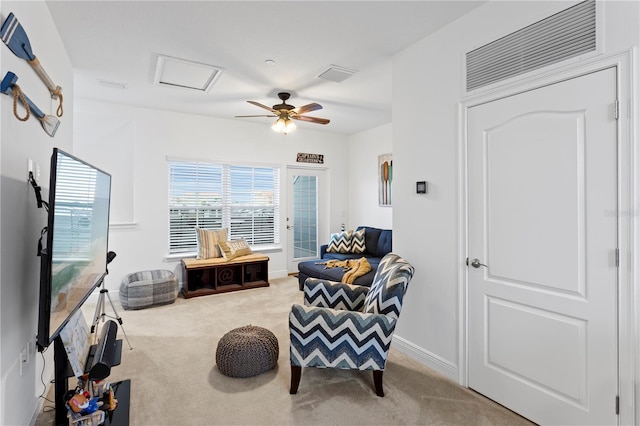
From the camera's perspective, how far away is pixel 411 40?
282cm

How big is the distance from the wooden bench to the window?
19.6 inches

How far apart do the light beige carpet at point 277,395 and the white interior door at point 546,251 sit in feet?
1.05

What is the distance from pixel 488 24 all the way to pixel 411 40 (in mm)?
673

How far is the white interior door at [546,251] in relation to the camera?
1.75 meters

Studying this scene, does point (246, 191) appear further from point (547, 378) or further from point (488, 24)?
point (547, 378)

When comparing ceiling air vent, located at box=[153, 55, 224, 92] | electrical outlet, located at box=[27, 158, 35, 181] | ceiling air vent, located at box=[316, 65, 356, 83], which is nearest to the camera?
electrical outlet, located at box=[27, 158, 35, 181]

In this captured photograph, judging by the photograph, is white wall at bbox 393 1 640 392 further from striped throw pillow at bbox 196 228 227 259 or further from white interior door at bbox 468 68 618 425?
striped throw pillow at bbox 196 228 227 259

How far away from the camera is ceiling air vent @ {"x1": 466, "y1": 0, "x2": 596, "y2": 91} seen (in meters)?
1.80

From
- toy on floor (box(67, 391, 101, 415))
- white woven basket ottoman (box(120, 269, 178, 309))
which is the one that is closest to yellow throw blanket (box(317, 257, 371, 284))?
white woven basket ottoman (box(120, 269, 178, 309))

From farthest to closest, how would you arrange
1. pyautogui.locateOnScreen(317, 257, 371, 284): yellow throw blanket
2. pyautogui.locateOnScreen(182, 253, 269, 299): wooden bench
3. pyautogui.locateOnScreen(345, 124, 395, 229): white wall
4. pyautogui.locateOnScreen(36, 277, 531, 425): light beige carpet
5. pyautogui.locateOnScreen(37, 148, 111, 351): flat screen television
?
pyautogui.locateOnScreen(345, 124, 395, 229): white wall < pyautogui.locateOnScreen(182, 253, 269, 299): wooden bench < pyautogui.locateOnScreen(317, 257, 371, 284): yellow throw blanket < pyautogui.locateOnScreen(36, 277, 531, 425): light beige carpet < pyautogui.locateOnScreen(37, 148, 111, 351): flat screen television

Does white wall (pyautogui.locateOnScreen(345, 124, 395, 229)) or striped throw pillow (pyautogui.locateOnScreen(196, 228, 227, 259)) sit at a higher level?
white wall (pyautogui.locateOnScreen(345, 124, 395, 229))

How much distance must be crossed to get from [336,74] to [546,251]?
2571 mm

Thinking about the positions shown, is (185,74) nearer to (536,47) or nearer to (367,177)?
(536,47)

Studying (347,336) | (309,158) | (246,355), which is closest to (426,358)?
(347,336)
